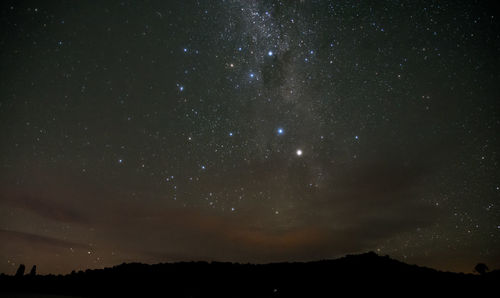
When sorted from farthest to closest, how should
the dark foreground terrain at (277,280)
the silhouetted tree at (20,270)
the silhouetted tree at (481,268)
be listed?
the silhouetted tree at (20,270)
the silhouetted tree at (481,268)
the dark foreground terrain at (277,280)

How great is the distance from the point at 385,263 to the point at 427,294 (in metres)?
5.90

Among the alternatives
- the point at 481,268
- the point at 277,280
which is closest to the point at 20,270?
the point at 277,280

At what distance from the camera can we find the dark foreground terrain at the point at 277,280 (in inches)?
813

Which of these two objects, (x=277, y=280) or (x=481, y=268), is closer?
(x=481, y=268)

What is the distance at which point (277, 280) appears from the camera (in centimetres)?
2838

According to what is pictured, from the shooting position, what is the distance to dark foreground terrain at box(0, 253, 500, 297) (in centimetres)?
Answer: 2066

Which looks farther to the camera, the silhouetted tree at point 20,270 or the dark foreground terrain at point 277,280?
the silhouetted tree at point 20,270

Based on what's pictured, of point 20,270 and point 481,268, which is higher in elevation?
point 481,268

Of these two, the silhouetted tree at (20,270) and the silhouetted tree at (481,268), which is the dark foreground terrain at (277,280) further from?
the silhouetted tree at (20,270)

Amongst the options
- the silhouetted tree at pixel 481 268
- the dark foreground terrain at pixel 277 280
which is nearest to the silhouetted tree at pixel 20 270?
the dark foreground terrain at pixel 277 280

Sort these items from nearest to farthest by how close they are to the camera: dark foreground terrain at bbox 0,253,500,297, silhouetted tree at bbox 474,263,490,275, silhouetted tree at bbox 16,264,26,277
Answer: dark foreground terrain at bbox 0,253,500,297
silhouetted tree at bbox 474,263,490,275
silhouetted tree at bbox 16,264,26,277

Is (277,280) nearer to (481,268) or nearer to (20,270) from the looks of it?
(481,268)

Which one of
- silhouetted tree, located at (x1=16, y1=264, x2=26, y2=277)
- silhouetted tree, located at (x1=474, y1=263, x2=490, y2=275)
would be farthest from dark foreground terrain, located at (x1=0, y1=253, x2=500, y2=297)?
silhouetted tree, located at (x1=16, y1=264, x2=26, y2=277)

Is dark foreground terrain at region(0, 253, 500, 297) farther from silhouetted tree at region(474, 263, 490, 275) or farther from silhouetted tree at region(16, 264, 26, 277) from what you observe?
silhouetted tree at region(16, 264, 26, 277)
